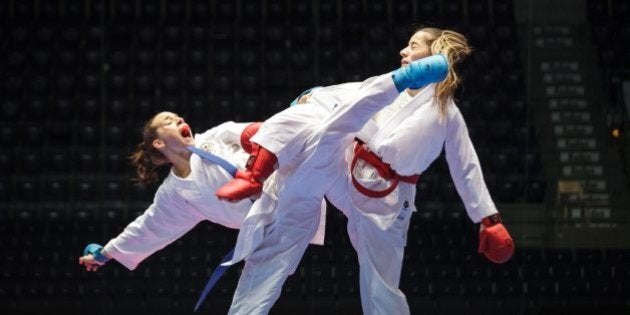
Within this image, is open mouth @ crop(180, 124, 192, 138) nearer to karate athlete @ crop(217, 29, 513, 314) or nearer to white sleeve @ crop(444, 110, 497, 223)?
karate athlete @ crop(217, 29, 513, 314)

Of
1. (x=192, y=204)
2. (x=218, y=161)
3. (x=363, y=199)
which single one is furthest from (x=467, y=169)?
(x=192, y=204)

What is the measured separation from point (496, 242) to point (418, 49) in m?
0.66

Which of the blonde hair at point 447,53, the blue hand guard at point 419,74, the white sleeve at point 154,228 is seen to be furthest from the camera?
the white sleeve at point 154,228

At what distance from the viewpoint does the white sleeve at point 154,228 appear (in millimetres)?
3252

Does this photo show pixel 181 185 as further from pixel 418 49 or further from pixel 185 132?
pixel 418 49

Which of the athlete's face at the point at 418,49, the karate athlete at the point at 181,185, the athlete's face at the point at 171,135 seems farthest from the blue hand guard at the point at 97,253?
the athlete's face at the point at 418,49

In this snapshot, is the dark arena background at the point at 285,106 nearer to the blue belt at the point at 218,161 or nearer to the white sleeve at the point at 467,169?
the blue belt at the point at 218,161

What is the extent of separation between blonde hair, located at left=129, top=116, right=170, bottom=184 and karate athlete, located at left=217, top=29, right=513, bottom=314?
61 centimetres

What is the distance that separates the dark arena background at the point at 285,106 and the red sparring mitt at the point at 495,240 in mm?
2662

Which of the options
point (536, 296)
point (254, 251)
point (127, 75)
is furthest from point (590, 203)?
point (254, 251)

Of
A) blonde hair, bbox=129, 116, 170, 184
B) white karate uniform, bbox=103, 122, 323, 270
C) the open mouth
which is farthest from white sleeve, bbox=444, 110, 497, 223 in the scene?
blonde hair, bbox=129, 116, 170, 184

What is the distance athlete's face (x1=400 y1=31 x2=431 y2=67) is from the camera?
2902 millimetres

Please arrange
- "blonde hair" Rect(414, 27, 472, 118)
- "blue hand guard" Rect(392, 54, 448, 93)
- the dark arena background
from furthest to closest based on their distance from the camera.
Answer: the dark arena background, "blonde hair" Rect(414, 27, 472, 118), "blue hand guard" Rect(392, 54, 448, 93)

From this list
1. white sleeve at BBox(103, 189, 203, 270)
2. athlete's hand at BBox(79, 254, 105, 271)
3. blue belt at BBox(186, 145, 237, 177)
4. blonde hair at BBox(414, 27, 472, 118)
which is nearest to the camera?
blonde hair at BBox(414, 27, 472, 118)
